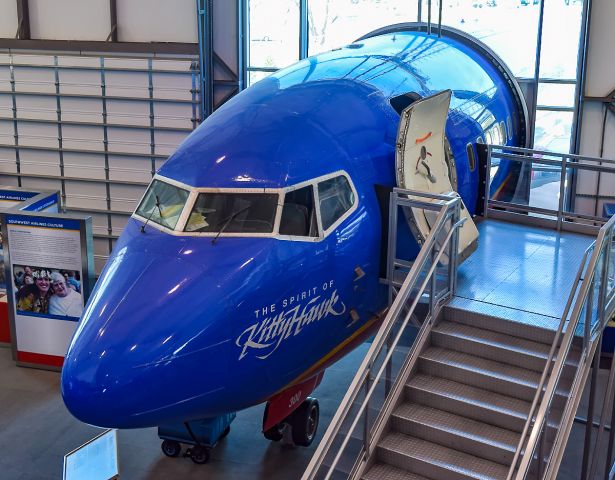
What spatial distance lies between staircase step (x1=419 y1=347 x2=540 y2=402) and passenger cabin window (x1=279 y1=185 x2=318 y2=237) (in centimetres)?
204

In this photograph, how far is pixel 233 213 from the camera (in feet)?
31.4

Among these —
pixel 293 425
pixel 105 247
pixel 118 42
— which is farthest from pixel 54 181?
pixel 293 425

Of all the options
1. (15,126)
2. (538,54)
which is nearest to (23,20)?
(15,126)

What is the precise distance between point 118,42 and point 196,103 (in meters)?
3.04

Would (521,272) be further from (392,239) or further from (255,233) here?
(255,233)

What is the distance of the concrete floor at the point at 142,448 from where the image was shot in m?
14.3

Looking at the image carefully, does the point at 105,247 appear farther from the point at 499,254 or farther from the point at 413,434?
the point at 413,434

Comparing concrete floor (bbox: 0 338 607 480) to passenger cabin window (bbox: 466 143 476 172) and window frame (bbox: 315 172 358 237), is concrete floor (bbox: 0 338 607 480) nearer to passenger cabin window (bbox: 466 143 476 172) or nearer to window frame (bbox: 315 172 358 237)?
passenger cabin window (bbox: 466 143 476 172)

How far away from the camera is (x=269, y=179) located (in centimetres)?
979

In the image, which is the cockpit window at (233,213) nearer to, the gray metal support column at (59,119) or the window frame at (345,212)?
the window frame at (345,212)

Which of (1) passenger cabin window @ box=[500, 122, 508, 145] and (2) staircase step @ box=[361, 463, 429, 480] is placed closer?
(2) staircase step @ box=[361, 463, 429, 480]

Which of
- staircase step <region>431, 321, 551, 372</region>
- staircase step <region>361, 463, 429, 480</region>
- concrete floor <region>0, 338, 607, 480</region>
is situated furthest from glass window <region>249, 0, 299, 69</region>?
staircase step <region>361, 463, 429, 480</region>

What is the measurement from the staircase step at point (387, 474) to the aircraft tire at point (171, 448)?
633cm

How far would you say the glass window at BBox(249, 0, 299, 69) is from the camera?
75.6 ft
